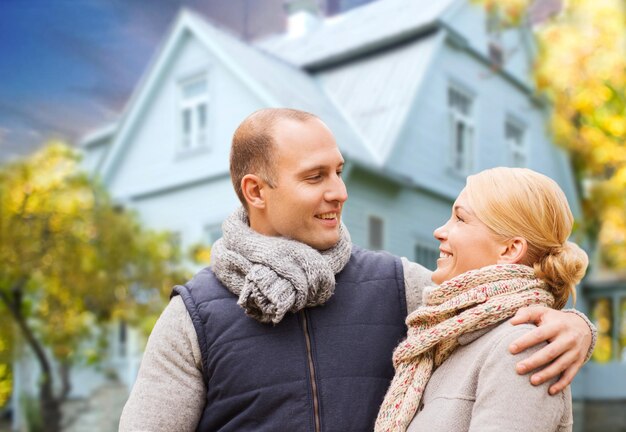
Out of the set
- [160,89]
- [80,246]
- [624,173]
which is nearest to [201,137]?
[160,89]

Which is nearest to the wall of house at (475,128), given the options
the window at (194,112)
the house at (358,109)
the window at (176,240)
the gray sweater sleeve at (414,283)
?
the house at (358,109)

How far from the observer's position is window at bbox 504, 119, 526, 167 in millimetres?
7062

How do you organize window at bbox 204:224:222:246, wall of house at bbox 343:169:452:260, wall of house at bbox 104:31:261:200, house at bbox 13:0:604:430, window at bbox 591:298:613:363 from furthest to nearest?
1. window at bbox 591:298:613:363
2. wall of house at bbox 104:31:261:200
3. window at bbox 204:224:222:246
4. house at bbox 13:0:604:430
5. wall of house at bbox 343:169:452:260

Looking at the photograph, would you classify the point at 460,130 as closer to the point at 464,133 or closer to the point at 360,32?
the point at 464,133

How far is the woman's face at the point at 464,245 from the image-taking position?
1298mm

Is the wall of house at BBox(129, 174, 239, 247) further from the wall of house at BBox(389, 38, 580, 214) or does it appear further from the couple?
the couple

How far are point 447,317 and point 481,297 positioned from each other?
70 millimetres

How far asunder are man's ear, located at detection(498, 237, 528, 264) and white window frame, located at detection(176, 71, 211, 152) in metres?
5.32

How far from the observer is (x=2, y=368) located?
7141 mm

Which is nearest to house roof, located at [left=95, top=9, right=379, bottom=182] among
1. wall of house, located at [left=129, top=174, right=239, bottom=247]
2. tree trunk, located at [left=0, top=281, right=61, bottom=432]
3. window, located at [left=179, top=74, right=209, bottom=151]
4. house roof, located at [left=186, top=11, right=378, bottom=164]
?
house roof, located at [left=186, top=11, right=378, bottom=164]

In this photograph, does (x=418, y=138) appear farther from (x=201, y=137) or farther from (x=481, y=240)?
(x=481, y=240)

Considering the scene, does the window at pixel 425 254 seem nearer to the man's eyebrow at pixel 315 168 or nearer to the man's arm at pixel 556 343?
the man's eyebrow at pixel 315 168

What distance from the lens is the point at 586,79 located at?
6504mm

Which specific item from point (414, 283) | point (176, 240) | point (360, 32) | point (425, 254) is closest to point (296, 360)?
point (414, 283)
